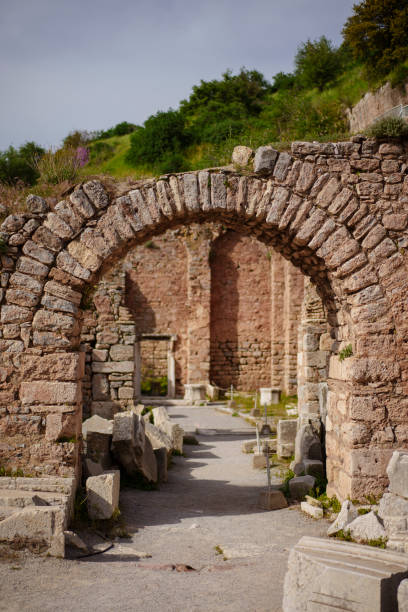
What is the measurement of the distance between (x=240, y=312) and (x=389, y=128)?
16165mm

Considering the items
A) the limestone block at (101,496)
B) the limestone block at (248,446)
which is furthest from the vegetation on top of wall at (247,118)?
the limestone block at (248,446)

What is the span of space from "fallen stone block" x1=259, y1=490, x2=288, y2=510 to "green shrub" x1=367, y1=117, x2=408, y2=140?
15.4 ft

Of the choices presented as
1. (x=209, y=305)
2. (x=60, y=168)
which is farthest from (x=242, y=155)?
(x=209, y=305)

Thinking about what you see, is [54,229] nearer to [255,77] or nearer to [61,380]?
[61,380]

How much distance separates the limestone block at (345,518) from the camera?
564cm

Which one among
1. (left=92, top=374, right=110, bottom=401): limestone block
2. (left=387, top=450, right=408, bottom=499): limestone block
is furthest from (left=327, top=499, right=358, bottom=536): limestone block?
(left=92, top=374, right=110, bottom=401): limestone block

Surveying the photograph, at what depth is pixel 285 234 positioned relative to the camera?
274 inches

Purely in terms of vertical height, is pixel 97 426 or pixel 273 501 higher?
pixel 97 426

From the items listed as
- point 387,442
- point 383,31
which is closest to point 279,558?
point 387,442

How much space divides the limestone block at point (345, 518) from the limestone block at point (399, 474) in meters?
0.45

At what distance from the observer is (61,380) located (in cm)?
630

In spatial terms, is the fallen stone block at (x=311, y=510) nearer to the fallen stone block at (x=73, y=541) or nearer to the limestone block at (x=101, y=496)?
the limestone block at (x=101, y=496)

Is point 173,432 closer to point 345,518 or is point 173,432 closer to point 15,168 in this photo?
point 345,518

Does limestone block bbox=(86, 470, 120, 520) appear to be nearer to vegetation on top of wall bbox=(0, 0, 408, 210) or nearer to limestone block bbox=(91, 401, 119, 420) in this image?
vegetation on top of wall bbox=(0, 0, 408, 210)
